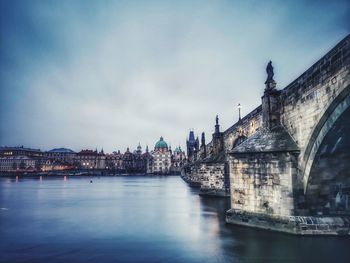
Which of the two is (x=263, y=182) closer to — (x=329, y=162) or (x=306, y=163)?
(x=306, y=163)

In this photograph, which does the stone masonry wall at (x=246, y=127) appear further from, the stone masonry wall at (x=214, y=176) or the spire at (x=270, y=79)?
the spire at (x=270, y=79)

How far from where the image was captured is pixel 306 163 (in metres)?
11.6

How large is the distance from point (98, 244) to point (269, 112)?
33.9 feet

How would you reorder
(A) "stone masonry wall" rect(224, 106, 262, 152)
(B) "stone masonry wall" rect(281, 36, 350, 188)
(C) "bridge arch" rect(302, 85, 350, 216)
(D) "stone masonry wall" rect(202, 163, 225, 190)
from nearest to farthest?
(B) "stone masonry wall" rect(281, 36, 350, 188) → (C) "bridge arch" rect(302, 85, 350, 216) → (A) "stone masonry wall" rect(224, 106, 262, 152) → (D) "stone masonry wall" rect(202, 163, 225, 190)

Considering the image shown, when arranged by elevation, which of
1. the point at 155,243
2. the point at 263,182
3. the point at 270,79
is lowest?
the point at 155,243

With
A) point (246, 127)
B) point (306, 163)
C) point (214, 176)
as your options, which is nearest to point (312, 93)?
point (306, 163)

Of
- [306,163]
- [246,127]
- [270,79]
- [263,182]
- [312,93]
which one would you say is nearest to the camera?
[312,93]

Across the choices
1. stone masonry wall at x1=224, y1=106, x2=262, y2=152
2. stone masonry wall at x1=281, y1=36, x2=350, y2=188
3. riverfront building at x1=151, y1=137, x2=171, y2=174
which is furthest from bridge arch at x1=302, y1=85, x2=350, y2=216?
riverfront building at x1=151, y1=137, x2=171, y2=174

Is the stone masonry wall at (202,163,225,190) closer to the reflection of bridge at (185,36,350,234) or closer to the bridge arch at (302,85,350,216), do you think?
the reflection of bridge at (185,36,350,234)

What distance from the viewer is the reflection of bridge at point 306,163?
1031cm

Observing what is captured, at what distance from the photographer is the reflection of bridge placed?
1031 centimetres

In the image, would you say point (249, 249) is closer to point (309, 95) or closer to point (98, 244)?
point (98, 244)

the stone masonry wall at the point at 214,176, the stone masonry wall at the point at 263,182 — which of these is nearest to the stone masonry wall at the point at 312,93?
the stone masonry wall at the point at 263,182

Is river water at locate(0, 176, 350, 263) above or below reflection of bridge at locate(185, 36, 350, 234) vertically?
below
